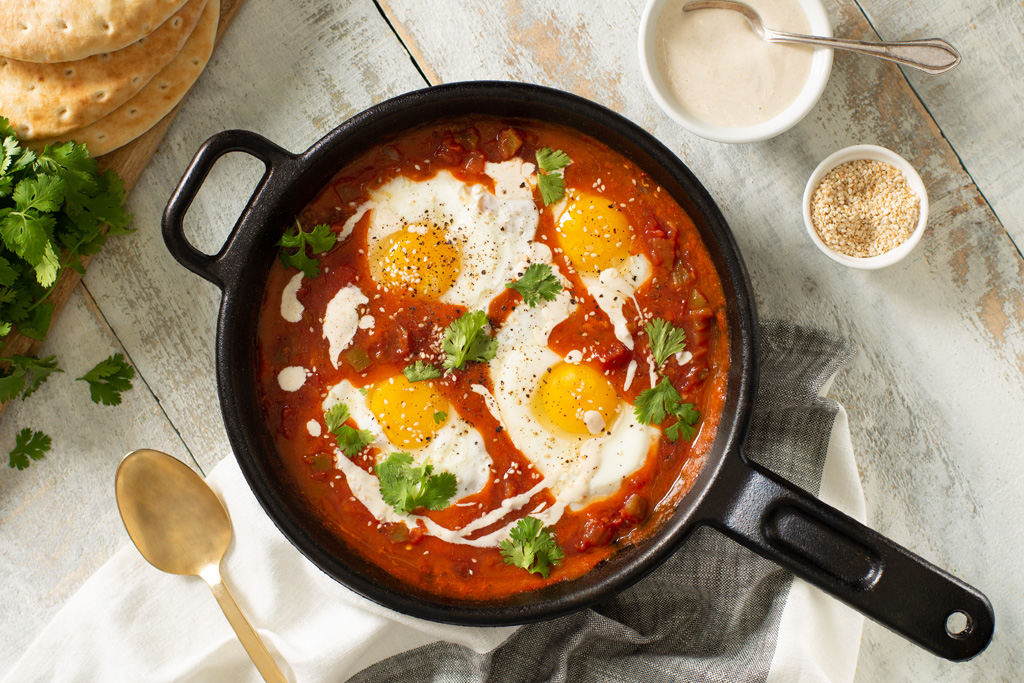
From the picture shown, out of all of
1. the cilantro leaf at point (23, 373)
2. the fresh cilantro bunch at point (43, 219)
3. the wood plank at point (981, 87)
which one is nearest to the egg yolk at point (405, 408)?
the fresh cilantro bunch at point (43, 219)

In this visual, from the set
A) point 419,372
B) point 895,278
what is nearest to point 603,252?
point 419,372

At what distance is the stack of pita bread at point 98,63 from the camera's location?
94.7 inches

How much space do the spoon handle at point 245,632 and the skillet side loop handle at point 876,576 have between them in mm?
1668

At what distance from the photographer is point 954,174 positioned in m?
2.69

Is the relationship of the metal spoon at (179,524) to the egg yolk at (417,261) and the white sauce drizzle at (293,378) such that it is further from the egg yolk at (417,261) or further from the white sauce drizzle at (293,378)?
the egg yolk at (417,261)

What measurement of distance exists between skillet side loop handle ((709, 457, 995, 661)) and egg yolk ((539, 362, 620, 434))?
61cm

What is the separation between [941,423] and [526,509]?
60.8 inches

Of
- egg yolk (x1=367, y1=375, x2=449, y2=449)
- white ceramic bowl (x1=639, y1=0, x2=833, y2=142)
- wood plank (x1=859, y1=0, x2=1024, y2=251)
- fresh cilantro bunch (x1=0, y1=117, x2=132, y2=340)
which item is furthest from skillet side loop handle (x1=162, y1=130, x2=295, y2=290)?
wood plank (x1=859, y1=0, x2=1024, y2=251)

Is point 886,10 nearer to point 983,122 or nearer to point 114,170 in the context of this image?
point 983,122

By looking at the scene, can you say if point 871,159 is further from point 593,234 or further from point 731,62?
point 593,234

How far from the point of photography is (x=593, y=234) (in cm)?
250

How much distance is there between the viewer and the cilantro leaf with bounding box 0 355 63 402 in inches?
104

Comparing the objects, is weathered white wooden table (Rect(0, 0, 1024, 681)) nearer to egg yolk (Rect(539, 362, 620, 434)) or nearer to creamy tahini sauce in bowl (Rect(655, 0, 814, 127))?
creamy tahini sauce in bowl (Rect(655, 0, 814, 127))

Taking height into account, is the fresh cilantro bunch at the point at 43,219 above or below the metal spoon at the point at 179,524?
above
